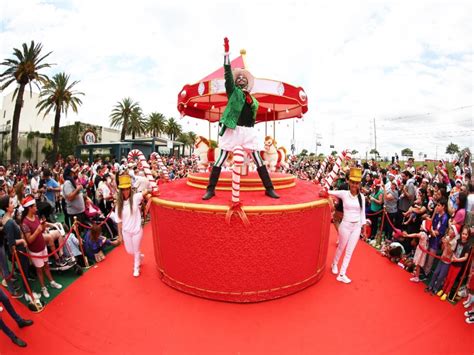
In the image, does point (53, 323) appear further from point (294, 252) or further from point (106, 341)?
point (294, 252)

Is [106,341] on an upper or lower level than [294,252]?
lower

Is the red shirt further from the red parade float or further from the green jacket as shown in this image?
the green jacket

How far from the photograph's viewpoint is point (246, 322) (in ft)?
12.6

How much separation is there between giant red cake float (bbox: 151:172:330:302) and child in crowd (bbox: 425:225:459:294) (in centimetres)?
204

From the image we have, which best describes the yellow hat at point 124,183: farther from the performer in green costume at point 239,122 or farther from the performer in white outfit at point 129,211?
the performer in green costume at point 239,122

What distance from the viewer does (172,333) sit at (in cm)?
359

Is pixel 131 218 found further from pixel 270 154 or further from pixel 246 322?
pixel 270 154

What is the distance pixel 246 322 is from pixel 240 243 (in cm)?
108

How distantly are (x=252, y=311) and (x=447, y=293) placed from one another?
330 cm

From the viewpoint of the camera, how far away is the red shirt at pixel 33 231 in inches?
170

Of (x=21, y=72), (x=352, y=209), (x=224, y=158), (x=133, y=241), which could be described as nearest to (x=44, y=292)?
(x=133, y=241)

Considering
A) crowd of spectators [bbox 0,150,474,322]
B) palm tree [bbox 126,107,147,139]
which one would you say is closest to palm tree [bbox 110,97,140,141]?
palm tree [bbox 126,107,147,139]

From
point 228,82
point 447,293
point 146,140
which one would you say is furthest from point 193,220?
point 146,140

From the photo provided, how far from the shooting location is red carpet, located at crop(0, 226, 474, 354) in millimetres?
3391
